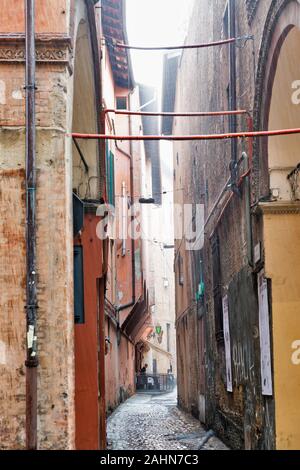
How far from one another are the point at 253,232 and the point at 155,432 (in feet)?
24.5

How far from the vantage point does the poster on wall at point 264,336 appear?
9203mm

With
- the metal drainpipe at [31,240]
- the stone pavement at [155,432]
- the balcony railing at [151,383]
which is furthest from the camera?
the balcony railing at [151,383]

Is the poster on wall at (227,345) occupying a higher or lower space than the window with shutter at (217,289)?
lower

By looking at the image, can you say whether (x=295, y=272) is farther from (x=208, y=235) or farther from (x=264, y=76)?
(x=208, y=235)


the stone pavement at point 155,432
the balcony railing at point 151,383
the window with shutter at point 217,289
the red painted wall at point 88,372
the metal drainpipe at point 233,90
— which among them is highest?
the metal drainpipe at point 233,90

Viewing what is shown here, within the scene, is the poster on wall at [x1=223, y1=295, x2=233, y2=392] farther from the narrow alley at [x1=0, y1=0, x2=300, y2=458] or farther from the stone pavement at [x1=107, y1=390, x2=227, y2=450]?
the stone pavement at [x1=107, y1=390, x2=227, y2=450]

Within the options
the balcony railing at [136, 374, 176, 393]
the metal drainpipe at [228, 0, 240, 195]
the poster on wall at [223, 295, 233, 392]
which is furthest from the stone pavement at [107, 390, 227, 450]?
the balcony railing at [136, 374, 176, 393]

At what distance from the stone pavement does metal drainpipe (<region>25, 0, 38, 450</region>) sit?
6672mm

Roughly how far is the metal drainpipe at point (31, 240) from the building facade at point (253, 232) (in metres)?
2.54

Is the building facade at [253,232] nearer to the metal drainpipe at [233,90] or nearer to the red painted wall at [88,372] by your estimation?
the metal drainpipe at [233,90]

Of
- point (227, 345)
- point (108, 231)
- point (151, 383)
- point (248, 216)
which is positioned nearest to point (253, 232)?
point (248, 216)

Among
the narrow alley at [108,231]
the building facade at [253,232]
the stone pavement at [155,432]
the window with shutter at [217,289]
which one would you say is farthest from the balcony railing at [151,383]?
the window with shutter at [217,289]

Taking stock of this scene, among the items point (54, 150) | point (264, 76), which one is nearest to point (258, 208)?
point (264, 76)

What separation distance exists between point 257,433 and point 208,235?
635cm
